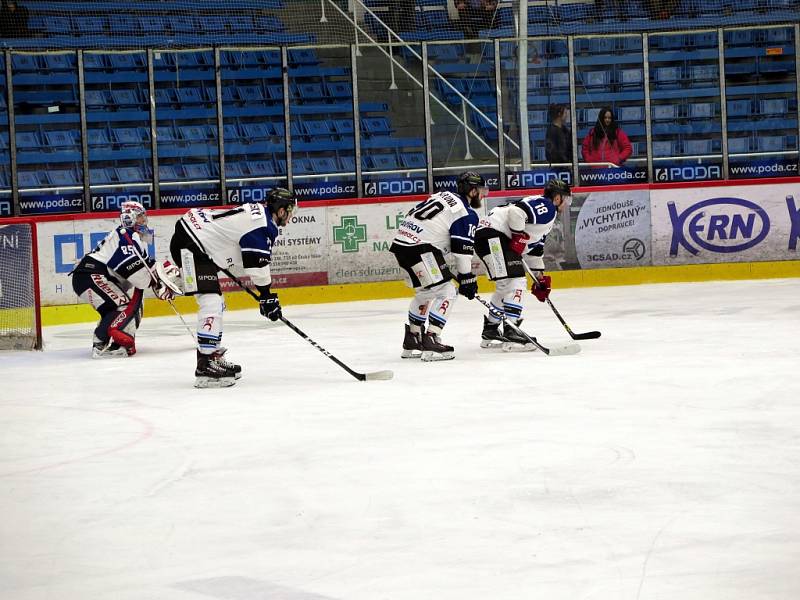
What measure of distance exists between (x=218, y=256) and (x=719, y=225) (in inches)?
306

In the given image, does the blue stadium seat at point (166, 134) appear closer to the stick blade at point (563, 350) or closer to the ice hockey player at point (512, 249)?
the ice hockey player at point (512, 249)

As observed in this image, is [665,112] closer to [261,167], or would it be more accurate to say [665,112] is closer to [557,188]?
[261,167]

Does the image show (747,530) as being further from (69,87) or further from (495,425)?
(69,87)

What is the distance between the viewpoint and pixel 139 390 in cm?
680

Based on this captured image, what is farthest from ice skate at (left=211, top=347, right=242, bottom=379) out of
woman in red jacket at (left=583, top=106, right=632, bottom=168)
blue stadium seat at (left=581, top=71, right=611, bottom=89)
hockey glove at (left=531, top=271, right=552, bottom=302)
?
blue stadium seat at (left=581, top=71, right=611, bottom=89)

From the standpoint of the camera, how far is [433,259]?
773 cm

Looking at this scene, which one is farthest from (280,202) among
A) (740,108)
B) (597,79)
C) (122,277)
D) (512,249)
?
(740,108)

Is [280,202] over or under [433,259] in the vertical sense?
over

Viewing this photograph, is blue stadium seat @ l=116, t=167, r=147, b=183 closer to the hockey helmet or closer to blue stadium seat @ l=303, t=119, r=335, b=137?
blue stadium seat @ l=303, t=119, r=335, b=137

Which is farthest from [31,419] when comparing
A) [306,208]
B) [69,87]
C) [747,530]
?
[69,87]

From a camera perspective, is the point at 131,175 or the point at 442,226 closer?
the point at 442,226

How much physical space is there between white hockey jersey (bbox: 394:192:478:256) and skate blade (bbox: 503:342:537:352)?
0.69m

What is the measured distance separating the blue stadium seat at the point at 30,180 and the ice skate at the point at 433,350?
259 inches

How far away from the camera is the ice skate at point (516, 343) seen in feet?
26.1
